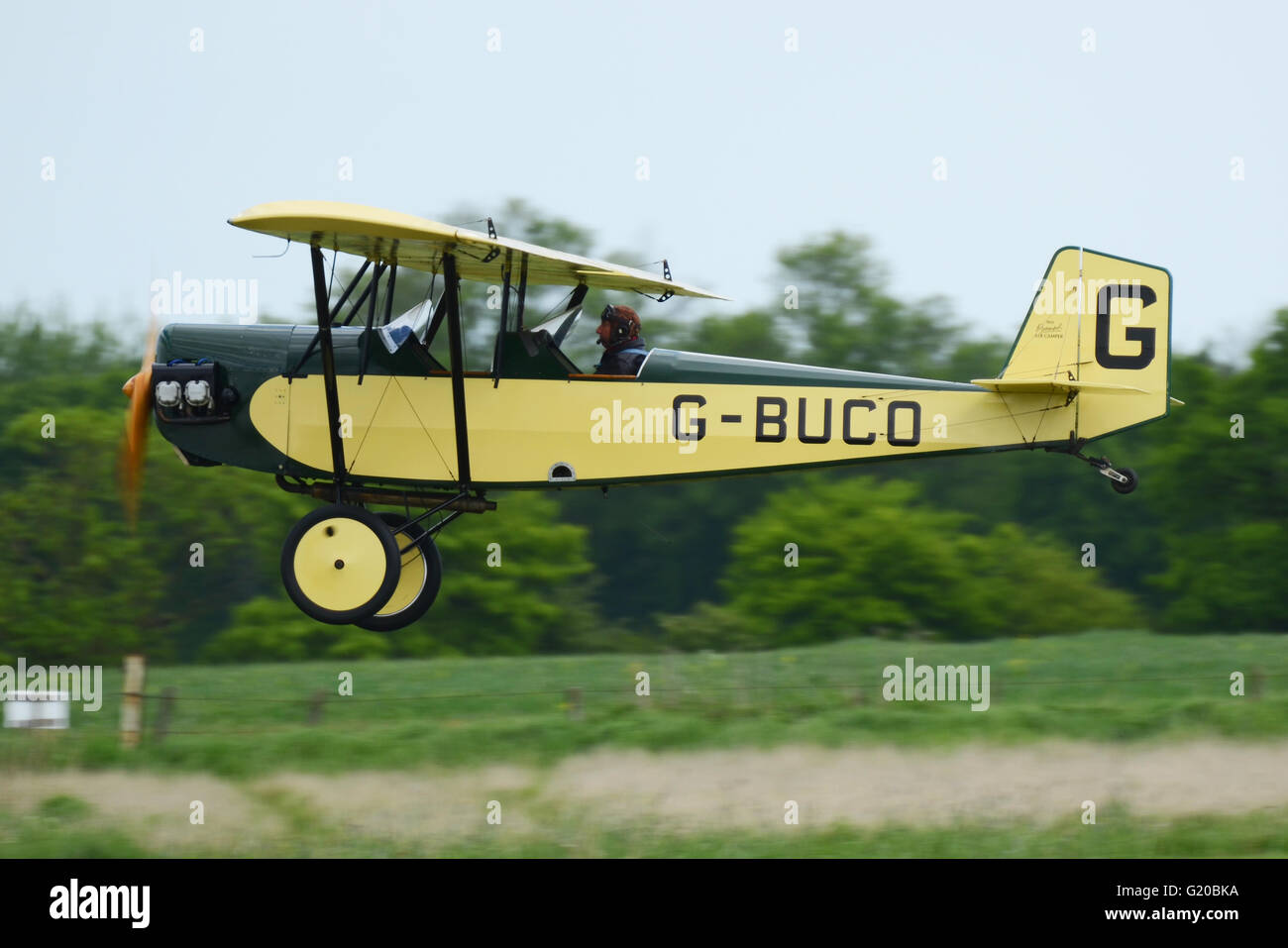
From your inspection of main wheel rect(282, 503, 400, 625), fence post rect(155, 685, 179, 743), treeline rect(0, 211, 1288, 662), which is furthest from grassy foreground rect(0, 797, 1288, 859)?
treeline rect(0, 211, 1288, 662)

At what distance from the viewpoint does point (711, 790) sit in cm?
1294

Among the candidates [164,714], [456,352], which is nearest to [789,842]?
[456,352]

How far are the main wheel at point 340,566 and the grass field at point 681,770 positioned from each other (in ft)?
6.22

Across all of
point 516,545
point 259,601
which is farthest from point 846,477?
point 259,601

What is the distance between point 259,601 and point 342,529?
22.0 metres

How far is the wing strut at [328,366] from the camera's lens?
11211mm

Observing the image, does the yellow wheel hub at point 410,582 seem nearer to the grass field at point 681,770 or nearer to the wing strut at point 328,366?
the wing strut at point 328,366

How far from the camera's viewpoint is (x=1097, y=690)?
17016 mm

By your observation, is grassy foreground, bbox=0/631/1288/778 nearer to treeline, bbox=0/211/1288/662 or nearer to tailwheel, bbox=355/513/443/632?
tailwheel, bbox=355/513/443/632

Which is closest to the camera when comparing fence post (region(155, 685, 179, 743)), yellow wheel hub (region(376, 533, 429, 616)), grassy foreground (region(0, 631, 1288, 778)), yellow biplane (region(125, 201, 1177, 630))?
yellow biplane (region(125, 201, 1177, 630))

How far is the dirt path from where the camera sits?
12.2 m

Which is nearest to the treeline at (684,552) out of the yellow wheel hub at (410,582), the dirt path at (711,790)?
the dirt path at (711,790)

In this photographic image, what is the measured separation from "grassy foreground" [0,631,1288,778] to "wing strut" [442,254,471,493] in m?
3.87

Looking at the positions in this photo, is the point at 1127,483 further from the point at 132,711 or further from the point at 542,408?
the point at 132,711
